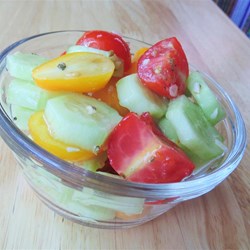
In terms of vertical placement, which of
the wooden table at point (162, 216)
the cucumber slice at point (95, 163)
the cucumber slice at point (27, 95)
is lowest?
the wooden table at point (162, 216)

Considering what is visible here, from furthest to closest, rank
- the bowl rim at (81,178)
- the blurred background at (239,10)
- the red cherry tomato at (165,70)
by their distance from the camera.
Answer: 1. the blurred background at (239,10)
2. the red cherry tomato at (165,70)
3. the bowl rim at (81,178)

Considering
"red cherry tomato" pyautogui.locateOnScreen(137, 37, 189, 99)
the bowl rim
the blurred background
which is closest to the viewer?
the bowl rim

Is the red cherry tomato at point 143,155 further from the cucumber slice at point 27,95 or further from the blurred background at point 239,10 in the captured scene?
the blurred background at point 239,10

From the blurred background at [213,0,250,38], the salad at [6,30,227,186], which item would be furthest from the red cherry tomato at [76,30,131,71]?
the blurred background at [213,0,250,38]

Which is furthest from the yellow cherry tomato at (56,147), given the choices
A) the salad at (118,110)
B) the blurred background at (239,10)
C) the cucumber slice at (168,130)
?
the blurred background at (239,10)

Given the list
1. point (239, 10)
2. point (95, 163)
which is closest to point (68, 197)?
point (95, 163)

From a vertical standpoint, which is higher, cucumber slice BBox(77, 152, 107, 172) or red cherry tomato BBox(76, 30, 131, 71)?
red cherry tomato BBox(76, 30, 131, 71)

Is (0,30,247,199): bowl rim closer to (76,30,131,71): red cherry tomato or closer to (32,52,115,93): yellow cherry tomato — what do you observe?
(32,52,115,93): yellow cherry tomato
